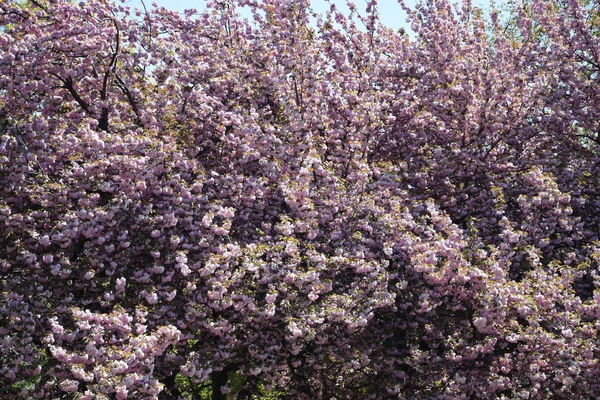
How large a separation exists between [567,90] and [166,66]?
7965 mm

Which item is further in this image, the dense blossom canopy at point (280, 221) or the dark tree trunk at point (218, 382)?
the dark tree trunk at point (218, 382)

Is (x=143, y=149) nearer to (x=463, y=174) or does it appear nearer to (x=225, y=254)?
(x=225, y=254)

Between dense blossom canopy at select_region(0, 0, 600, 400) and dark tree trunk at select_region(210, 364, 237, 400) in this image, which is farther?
dark tree trunk at select_region(210, 364, 237, 400)

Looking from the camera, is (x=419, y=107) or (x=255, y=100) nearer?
(x=255, y=100)

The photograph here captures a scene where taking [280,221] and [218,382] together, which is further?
[218,382]

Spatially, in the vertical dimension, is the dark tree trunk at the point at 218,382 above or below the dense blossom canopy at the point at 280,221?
below

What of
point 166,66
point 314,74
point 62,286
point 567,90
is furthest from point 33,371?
point 567,90

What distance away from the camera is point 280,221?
9953 millimetres

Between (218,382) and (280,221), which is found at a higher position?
(280,221)

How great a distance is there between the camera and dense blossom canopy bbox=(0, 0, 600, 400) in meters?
8.35

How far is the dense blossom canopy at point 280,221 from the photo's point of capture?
8352 millimetres

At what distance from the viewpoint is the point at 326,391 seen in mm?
9891

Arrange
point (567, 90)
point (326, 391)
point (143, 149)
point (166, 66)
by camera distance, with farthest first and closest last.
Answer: point (567, 90)
point (166, 66)
point (326, 391)
point (143, 149)

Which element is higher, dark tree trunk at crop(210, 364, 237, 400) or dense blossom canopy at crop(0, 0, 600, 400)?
dense blossom canopy at crop(0, 0, 600, 400)
